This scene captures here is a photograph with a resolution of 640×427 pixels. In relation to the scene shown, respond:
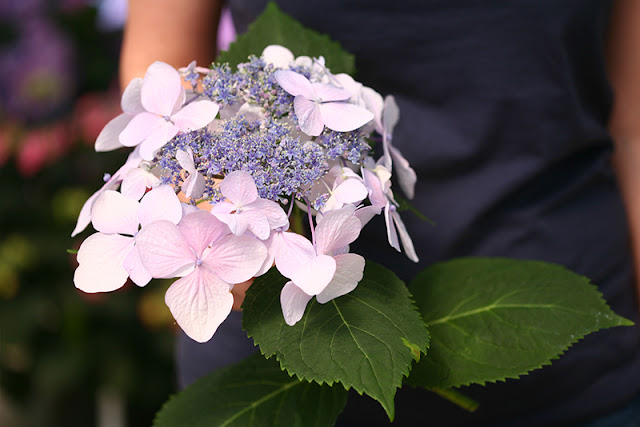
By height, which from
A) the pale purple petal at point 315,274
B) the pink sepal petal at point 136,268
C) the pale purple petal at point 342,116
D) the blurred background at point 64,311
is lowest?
the blurred background at point 64,311

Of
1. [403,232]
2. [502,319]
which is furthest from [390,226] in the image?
[502,319]

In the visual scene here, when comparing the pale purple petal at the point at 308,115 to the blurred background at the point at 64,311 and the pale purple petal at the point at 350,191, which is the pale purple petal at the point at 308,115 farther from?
the blurred background at the point at 64,311

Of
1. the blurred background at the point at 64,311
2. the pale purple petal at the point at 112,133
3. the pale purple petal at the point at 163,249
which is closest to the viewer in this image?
the pale purple petal at the point at 163,249

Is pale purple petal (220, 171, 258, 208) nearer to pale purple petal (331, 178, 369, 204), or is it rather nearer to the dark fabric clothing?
pale purple petal (331, 178, 369, 204)

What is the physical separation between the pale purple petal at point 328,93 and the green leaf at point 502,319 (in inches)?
7.4

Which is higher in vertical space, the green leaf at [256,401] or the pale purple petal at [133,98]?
the pale purple petal at [133,98]

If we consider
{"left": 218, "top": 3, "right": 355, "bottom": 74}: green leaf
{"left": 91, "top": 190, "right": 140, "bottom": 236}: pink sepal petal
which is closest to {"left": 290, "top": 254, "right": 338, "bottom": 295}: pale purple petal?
{"left": 91, "top": 190, "right": 140, "bottom": 236}: pink sepal petal

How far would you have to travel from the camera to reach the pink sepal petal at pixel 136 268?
1.11 ft

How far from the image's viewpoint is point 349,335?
1.17ft

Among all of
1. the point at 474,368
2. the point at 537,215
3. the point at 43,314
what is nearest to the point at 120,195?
the point at 474,368

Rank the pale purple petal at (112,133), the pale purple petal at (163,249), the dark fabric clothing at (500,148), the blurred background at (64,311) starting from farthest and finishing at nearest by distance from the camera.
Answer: the blurred background at (64,311) < the dark fabric clothing at (500,148) < the pale purple petal at (112,133) < the pale purple petal at (163,249)

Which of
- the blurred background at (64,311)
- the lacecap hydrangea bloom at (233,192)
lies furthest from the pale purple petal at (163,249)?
the blurred background at (64,311)

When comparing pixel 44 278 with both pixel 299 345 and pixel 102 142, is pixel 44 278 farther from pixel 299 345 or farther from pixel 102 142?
pixel 299 345

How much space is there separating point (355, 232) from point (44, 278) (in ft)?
4.68
